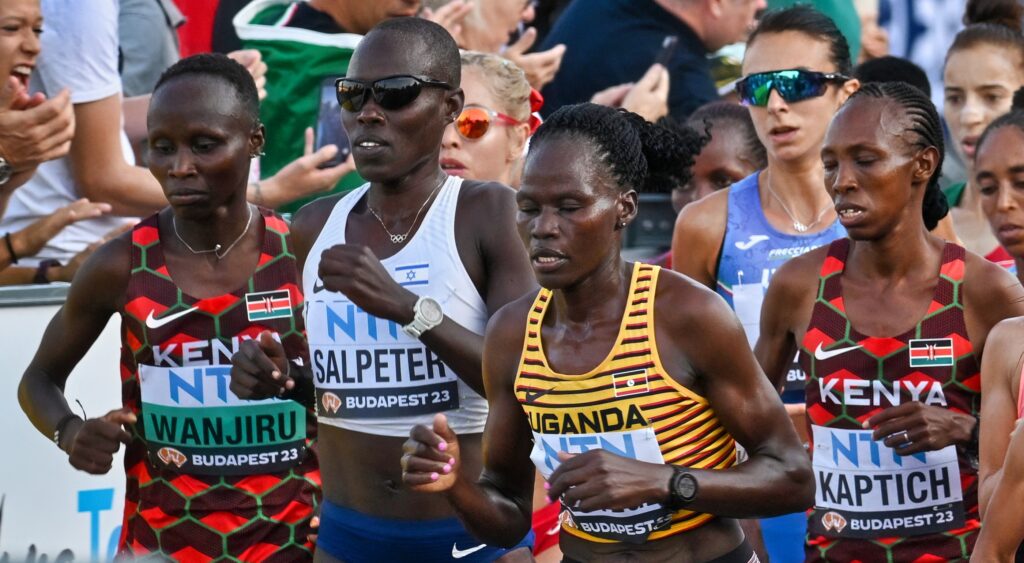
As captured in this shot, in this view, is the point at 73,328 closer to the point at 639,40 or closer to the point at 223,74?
the point at 223,74

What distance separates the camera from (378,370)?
4.96 metres

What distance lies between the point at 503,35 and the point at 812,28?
7.96ft

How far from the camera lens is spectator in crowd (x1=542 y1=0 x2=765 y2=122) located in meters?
8.63

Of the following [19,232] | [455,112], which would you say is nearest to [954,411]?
[455,112]

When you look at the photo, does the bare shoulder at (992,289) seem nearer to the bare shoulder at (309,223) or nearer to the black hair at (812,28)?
the black hair at (812,28)

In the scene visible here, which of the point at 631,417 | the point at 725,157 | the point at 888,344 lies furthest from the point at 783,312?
the point at 725,157

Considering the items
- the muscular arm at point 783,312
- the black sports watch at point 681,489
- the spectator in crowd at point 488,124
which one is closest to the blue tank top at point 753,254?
the muscular arm at point 783,312

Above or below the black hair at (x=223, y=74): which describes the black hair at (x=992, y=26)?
below

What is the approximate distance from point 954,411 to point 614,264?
1.21m

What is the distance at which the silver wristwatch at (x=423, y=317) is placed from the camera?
4.72 m

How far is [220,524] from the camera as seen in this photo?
203 inches

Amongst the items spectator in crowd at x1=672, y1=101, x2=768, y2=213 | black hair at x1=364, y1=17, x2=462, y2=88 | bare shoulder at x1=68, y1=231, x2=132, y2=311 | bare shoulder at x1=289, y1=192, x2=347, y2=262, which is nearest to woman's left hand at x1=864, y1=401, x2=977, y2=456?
black hair at x1=364, y1=17, x2=462, y2=88

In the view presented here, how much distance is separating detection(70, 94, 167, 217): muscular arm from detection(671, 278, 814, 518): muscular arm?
11.1 feet

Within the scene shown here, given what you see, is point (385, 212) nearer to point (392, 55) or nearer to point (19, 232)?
point (392, 55)
